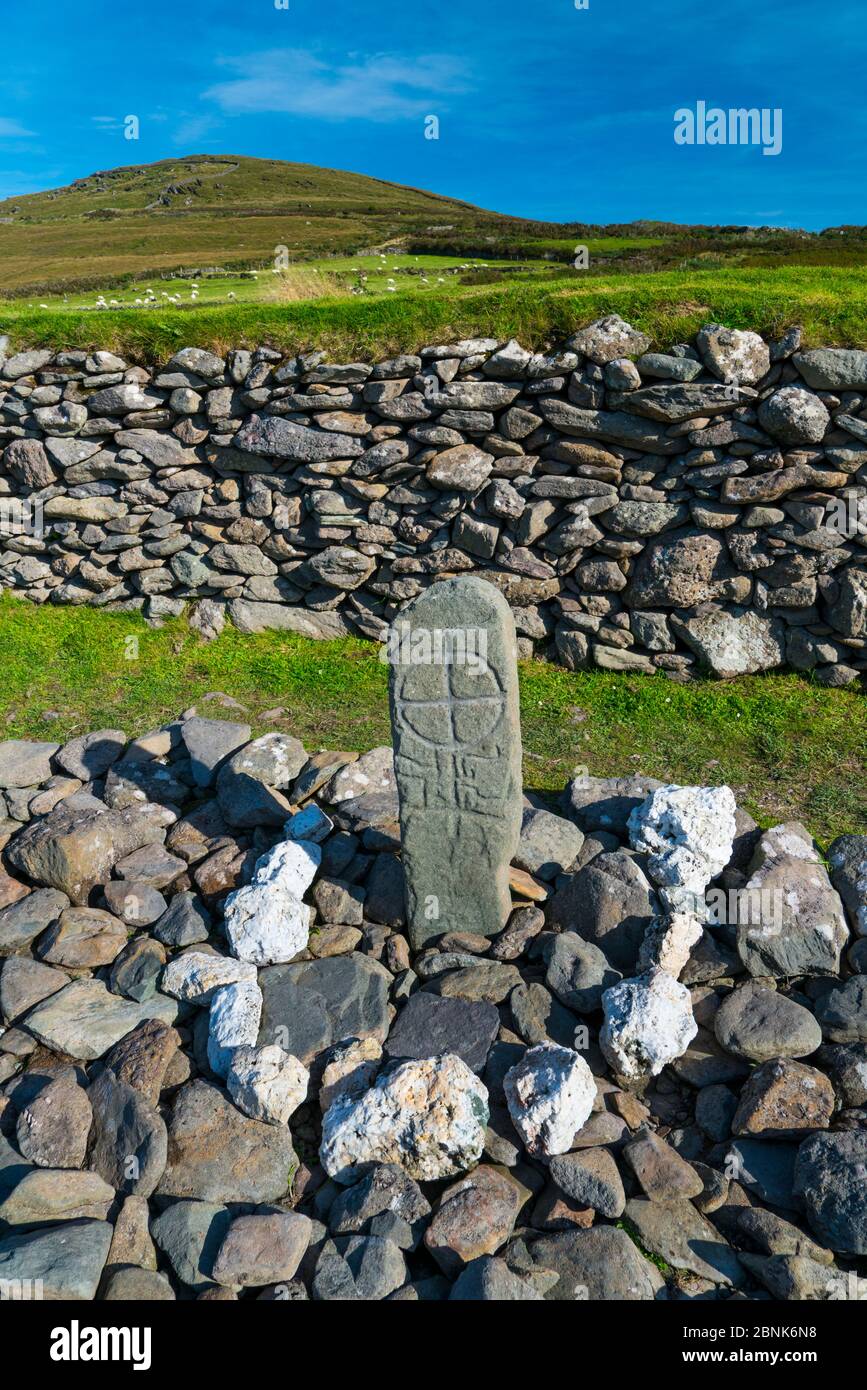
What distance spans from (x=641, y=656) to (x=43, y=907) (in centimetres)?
585

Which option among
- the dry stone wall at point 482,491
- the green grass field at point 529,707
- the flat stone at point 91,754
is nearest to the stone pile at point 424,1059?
the flat stone at point 91,754

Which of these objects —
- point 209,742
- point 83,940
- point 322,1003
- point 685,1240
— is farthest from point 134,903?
point 685,1240

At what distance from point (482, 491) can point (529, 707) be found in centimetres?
233

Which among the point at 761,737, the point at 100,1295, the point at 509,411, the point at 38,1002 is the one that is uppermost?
the point at 509,411

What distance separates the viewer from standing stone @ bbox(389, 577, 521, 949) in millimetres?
4633

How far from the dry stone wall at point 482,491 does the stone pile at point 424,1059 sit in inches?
109

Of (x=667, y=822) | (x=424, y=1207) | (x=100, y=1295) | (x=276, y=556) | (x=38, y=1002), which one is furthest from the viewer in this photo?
(x=276, y=556)

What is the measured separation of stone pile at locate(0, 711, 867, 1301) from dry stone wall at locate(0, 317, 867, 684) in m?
2.76

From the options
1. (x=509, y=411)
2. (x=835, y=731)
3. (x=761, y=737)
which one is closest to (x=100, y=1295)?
(x=761, y=737)

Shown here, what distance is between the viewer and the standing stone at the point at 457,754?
463cm

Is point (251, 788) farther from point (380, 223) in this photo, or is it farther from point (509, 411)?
point (380, 223)

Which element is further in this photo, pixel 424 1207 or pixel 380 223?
pixel 380 223

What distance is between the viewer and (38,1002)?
4.77 metres

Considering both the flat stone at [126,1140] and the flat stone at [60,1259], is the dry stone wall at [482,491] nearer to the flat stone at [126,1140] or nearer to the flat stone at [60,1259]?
the flat stone at [126,1140]
